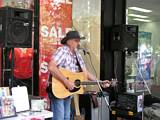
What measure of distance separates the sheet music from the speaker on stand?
30cm

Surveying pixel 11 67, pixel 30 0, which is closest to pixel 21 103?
pixel 11 67

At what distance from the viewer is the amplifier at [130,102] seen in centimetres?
450

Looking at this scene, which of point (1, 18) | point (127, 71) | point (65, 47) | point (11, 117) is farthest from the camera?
point (127, 71)

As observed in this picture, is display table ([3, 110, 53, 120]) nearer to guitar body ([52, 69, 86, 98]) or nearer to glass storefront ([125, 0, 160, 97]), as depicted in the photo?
guitar body ([52, 69, 86, 98])

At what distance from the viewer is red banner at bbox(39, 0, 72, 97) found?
4.55 meters

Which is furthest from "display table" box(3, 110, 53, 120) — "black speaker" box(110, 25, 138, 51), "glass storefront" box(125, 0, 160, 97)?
"glass storefront" box(125, 0, 160, 97)

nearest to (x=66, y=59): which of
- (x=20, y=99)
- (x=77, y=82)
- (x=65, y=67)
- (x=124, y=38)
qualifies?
(x=65, y=67)

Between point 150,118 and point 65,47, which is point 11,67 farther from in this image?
point 150,118

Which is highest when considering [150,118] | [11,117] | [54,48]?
[54,48]

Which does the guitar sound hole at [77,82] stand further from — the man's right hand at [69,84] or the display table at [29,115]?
the display table at [29,115]

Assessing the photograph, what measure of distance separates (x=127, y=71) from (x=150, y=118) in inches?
49.0

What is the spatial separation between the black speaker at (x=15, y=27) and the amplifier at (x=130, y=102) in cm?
185

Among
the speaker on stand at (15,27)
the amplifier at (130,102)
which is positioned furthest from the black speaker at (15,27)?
the amplifier at (130,102)

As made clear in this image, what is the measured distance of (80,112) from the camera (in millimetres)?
4672
